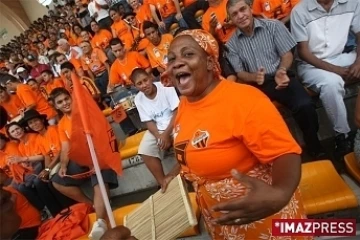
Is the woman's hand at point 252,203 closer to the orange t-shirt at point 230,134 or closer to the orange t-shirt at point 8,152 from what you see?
the orange t-shirt at point 230,134

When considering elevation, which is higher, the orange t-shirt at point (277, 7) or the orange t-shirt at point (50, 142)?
the orange t-shirt at point (277, 7)

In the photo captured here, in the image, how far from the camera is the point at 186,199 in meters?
1.60

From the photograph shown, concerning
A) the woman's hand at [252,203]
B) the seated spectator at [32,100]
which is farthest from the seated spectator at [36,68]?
the woman's hand at [252,203]

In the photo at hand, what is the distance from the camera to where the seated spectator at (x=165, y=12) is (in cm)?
576

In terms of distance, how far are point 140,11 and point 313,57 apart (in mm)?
4172

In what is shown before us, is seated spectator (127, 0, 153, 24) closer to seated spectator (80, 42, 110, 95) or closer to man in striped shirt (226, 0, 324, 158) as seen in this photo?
seated spectator (80, 42, 110, 95)

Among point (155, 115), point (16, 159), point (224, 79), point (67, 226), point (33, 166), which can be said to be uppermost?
point (224, 79)

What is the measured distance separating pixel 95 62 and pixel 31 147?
8.66ft

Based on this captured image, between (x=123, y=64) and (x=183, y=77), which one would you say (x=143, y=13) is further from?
(x=183, y=77)

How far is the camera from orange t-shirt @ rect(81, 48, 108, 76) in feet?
20.7

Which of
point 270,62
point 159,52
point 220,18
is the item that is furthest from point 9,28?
point 270,62

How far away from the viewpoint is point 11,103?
579cm

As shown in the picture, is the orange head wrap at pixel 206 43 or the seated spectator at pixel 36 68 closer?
the orange head wrap at pixel 206 43

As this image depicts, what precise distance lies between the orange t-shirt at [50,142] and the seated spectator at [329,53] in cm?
255
